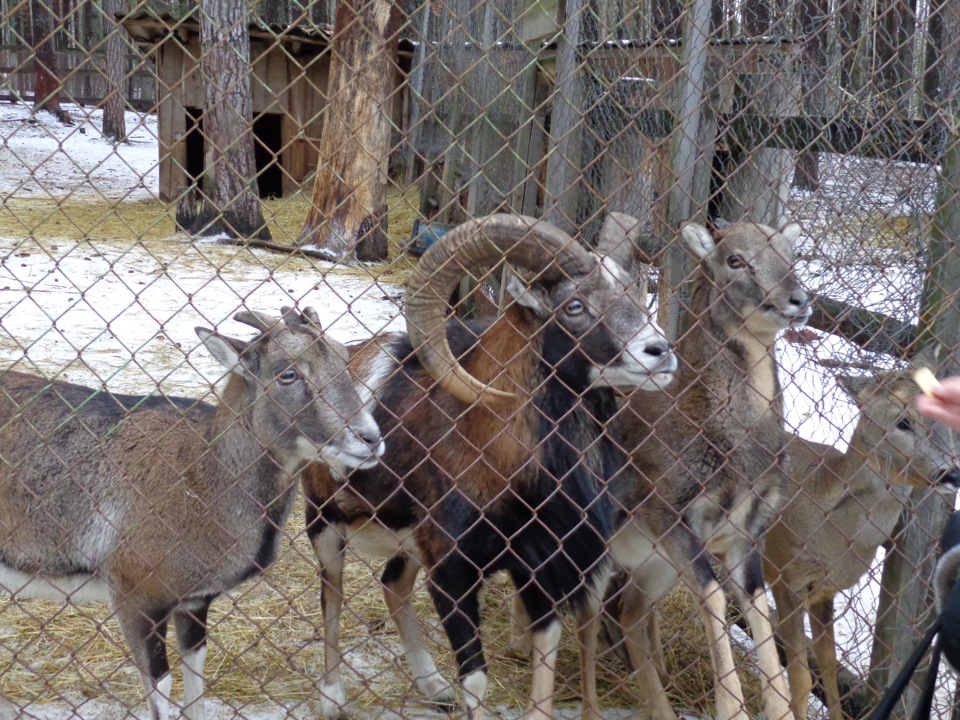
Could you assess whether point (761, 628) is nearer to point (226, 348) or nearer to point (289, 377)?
point (289, 377)

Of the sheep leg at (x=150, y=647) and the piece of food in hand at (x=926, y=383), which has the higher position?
the piece of food in hand at (x=926, y=383)

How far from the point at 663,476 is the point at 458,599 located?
3.14 feet

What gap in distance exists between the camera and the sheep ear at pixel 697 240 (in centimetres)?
435

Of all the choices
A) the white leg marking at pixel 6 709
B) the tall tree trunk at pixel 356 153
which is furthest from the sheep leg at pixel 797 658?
the tall tree trunk at pixel 356 153

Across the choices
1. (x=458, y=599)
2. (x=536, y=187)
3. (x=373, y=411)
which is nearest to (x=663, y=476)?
(x=458, y=599)

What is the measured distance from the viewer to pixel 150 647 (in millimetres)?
3770

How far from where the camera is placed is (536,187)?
A: 22.6 ft

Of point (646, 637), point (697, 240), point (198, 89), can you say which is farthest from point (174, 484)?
point (198, 89)

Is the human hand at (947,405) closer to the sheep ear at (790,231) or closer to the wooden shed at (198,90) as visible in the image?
the sheep ear at (790,231)

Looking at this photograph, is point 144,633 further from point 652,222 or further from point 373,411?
point 652,222

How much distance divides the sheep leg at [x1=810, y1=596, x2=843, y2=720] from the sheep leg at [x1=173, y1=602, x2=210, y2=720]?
2.61 metres

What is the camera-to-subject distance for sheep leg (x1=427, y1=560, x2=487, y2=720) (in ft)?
13.2

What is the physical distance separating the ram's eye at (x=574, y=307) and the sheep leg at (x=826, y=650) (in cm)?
171

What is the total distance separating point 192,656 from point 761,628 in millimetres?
2316
